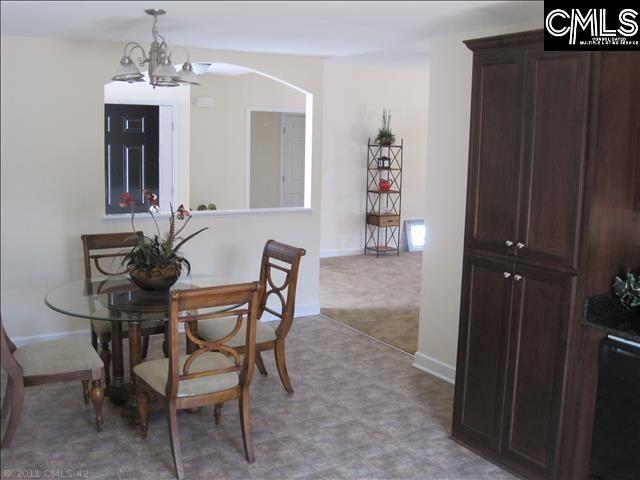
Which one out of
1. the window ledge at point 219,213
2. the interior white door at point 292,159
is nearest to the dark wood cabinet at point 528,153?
the window ledge at point 219,213

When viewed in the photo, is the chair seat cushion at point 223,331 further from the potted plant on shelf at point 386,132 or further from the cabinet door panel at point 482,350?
the potted plant on shelf at point 386,132

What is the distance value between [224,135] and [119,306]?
473cm

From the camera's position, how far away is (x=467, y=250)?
9.79 ft

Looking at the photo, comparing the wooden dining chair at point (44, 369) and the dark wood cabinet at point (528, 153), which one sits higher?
the dark wood cabinet at point (528, 153)

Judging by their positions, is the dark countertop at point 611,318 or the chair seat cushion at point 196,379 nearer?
the dark countertop at point 611,318

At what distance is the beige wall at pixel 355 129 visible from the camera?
7.93 metres

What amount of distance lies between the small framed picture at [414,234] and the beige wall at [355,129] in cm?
27

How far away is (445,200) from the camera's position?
12.9 feet

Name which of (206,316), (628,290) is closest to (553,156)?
(628,290)

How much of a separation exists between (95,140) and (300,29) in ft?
5.42

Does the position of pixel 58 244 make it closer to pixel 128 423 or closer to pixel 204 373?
pixel 128 423

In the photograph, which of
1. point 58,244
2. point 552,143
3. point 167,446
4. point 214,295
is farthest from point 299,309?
point 552,143

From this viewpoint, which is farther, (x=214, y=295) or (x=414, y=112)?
(x=414, y=112)

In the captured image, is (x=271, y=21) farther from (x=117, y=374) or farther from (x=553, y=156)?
(x=117, y=374)
